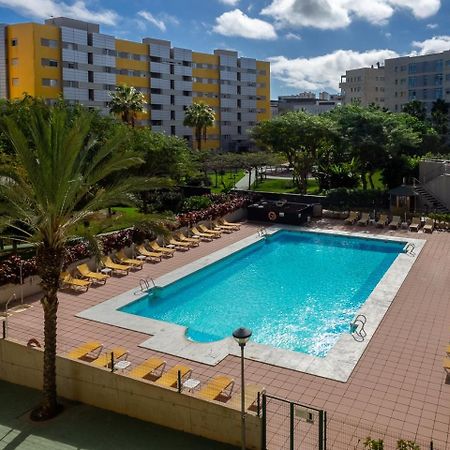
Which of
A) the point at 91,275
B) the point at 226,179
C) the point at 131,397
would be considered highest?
the point at 226,179

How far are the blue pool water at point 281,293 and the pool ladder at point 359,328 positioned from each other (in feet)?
2.05

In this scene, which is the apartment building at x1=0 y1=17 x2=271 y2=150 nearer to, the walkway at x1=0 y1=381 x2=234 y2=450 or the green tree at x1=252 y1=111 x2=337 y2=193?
the green tree at x1=252 y1=111 x2=337 y2=193

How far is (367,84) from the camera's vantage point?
126 metres

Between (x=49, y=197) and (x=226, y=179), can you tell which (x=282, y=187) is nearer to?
(x=226, y=179)

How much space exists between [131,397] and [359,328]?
25.8 ft

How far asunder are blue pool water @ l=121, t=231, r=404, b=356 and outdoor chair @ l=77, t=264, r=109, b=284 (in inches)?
93.9

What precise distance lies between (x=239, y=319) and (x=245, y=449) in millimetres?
7856

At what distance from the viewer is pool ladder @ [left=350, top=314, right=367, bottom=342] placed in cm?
1553

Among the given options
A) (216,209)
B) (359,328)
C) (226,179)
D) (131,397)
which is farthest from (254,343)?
(226,179)

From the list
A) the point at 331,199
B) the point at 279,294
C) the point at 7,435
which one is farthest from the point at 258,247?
the point at 7,435

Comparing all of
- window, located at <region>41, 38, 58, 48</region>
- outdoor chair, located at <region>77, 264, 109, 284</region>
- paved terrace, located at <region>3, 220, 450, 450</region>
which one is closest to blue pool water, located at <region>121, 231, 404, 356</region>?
paved terrace, located at <region>3, 220, 450, 450</region>

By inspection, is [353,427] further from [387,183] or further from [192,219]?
[387,183]

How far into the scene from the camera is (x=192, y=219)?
95.3ft

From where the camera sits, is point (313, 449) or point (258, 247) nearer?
point (313, 449)
